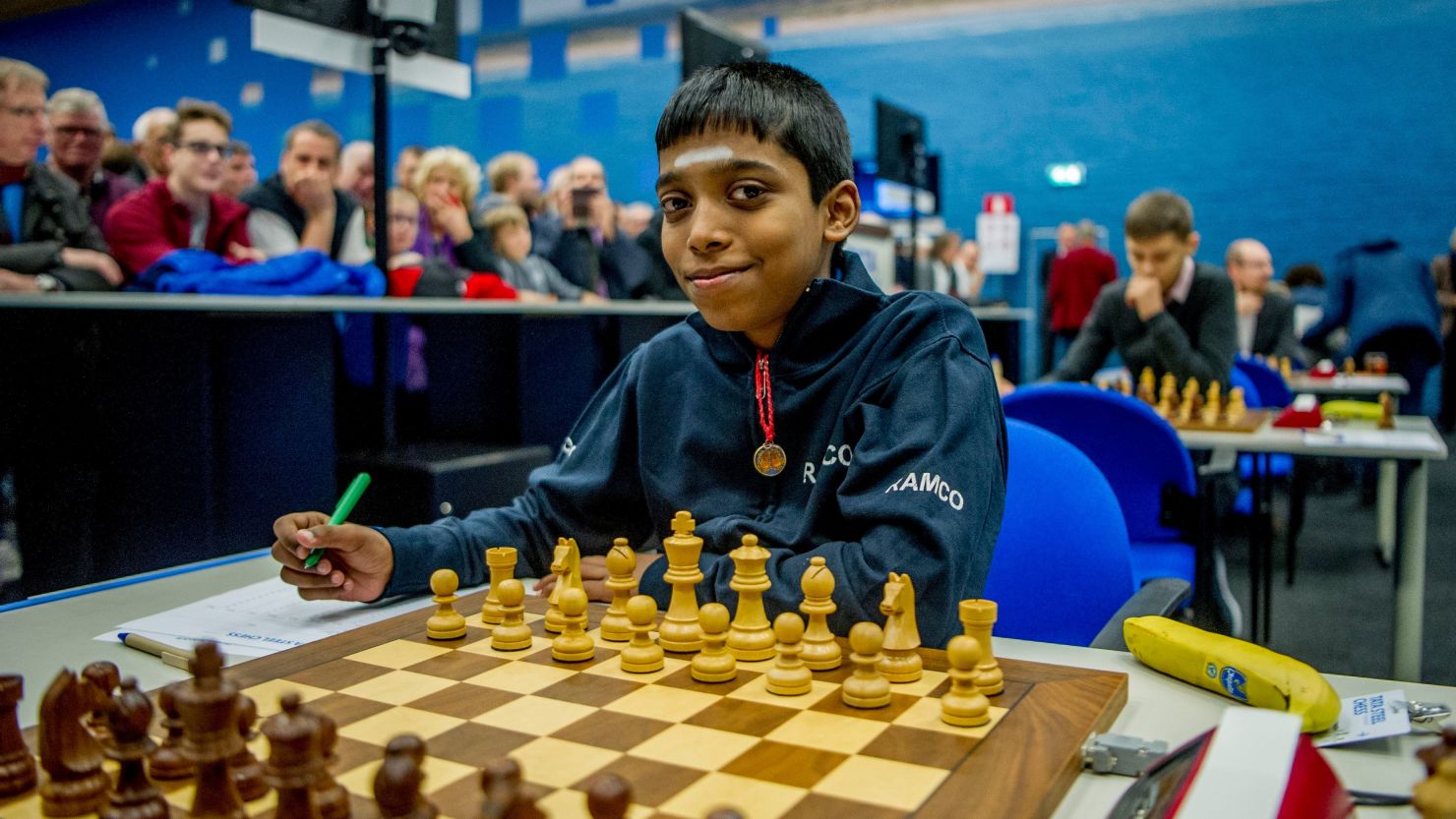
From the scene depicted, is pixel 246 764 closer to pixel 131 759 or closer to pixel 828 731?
pixel 131 759

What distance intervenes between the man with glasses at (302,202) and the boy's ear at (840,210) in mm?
4024

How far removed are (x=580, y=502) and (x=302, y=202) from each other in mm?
4082

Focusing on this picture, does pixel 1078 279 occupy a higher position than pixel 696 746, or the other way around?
pixel 1078 279

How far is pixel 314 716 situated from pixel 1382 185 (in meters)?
11.4

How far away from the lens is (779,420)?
1.44 meters

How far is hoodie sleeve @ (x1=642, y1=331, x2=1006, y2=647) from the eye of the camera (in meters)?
1.18

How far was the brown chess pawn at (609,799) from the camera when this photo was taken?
1.94ft

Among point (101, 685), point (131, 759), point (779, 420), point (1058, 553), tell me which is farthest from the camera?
point (1058, 553)

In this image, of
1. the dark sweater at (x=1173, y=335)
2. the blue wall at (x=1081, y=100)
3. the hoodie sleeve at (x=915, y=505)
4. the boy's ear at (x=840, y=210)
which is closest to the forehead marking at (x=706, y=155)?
the boy's ear at (x=840, y=210)

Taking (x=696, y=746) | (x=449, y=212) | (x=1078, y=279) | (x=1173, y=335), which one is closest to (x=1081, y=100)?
(x=1078, y=279)

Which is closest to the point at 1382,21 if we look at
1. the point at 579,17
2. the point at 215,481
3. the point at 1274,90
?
the point at 1274,90

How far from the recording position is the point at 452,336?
4.59 m

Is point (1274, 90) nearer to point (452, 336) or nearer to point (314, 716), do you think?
point (452, 336)

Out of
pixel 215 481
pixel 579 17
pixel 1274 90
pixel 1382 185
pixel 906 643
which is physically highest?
pixel 579 17
